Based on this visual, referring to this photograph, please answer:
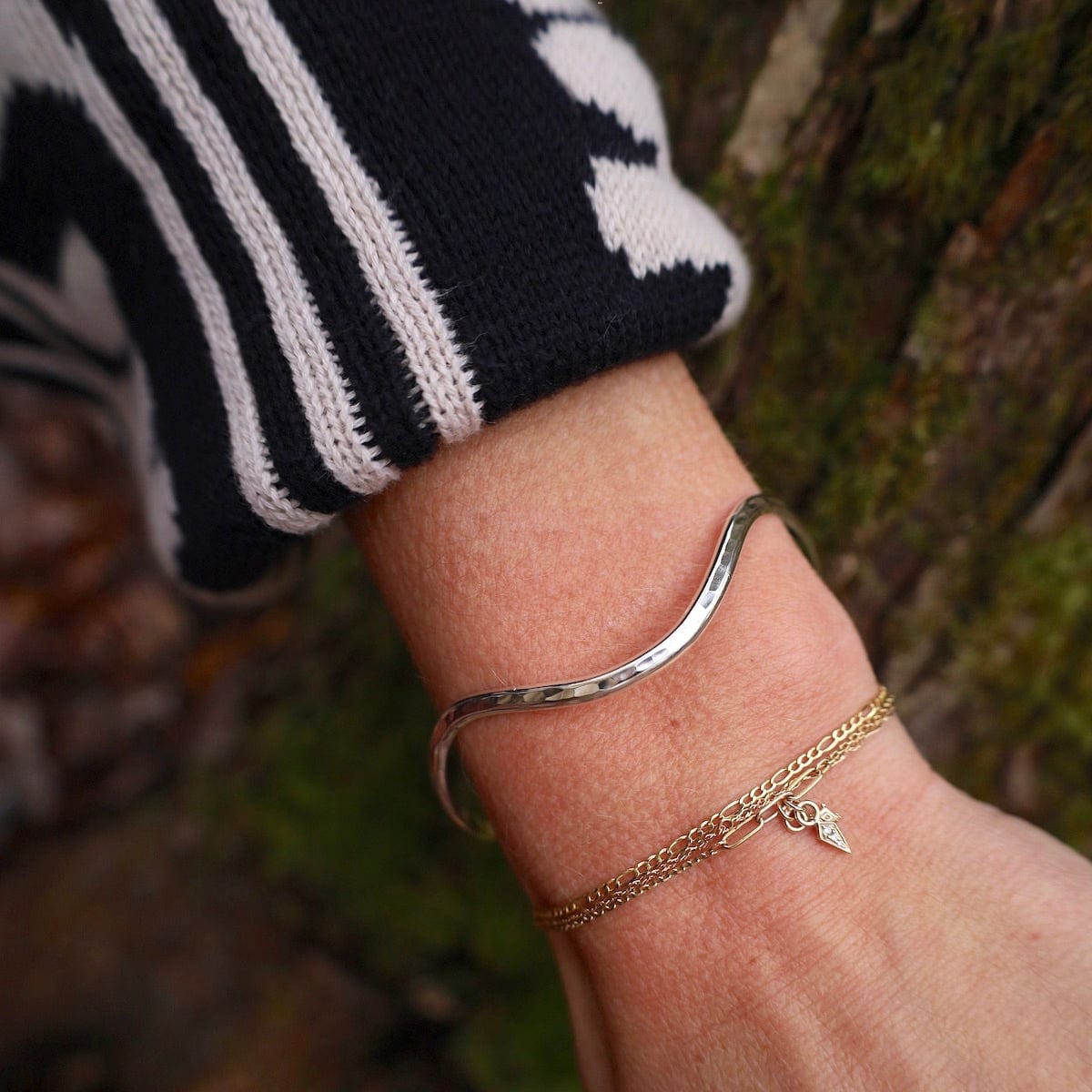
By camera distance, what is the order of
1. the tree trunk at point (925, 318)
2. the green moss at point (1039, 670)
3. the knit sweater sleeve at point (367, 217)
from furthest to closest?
the green moss at point (1039, 670) → the tree trunk at point (925, 318) → the knit sweater sleeve at point (367, 217)

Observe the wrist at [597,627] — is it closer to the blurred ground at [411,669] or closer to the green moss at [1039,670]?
the blurred ground at [411,669]

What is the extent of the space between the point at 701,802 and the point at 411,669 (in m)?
1.01

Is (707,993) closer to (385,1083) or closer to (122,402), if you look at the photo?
(122,402)

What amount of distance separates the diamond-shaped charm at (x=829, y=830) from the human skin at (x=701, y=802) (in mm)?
→ 10

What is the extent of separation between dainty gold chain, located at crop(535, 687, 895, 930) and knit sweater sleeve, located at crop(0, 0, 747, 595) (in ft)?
1.29

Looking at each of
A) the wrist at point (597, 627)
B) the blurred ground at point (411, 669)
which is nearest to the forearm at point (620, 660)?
the wrist at point (597, 627)

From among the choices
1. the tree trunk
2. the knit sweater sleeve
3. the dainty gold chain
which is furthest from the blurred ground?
the dainty gold chain

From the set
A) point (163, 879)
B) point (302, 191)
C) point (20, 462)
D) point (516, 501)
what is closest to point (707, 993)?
point (516, 501)

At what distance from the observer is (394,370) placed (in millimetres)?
686

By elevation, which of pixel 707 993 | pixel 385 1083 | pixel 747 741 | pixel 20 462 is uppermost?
pixel 747 741

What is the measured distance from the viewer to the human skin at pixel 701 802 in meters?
0.70

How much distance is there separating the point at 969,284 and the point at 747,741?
672 millimetres

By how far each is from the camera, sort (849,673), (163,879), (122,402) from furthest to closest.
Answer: (163,879)
(122,402)
(849,673)

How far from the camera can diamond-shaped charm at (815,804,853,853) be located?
2.37ft
